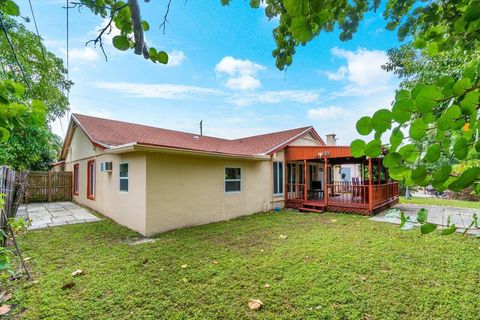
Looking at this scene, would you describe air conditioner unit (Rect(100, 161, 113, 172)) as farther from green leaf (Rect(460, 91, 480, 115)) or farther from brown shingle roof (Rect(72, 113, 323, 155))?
green leaf (Rect(460, 91, 480, 115))

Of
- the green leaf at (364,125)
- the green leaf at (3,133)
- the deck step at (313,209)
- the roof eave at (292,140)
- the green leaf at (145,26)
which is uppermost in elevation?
the roof eave at (292,140)

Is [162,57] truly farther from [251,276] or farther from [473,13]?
[251,276]

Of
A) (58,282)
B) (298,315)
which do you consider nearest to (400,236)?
(298,315)

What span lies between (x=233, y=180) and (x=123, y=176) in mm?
3840

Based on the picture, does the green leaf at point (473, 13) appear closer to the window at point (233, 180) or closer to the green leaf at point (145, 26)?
the green leaf at point (145, 26)

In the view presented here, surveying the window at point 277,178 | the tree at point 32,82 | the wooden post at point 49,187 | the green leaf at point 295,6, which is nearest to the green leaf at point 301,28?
the green leaf at point 295,6

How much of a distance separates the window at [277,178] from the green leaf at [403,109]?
10.6 meters

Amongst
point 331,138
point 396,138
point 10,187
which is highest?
point 331,138

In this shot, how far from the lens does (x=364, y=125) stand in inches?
26.5

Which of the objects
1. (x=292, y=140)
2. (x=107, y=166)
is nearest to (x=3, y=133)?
(x=107, y=166)

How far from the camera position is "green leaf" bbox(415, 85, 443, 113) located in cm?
61

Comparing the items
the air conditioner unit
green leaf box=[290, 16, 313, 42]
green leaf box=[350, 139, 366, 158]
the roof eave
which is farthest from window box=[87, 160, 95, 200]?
green leaf box=[350, 139, 366, 158]

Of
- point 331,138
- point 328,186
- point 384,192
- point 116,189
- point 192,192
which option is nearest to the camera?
point 192,192

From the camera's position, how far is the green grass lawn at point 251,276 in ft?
9.98
